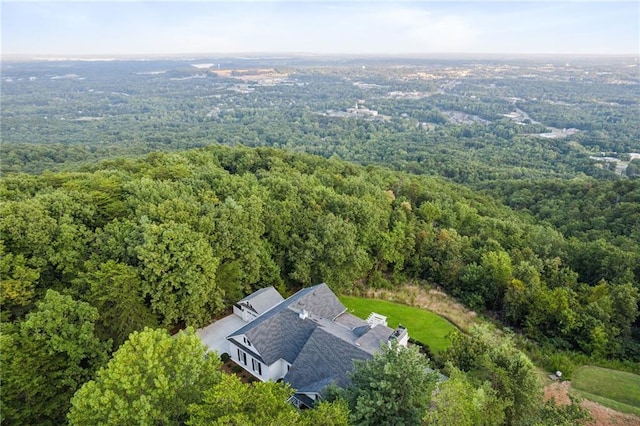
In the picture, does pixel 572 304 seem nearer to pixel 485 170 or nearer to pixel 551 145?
pixel 485 170

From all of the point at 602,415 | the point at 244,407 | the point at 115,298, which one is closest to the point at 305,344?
the point at 244,407

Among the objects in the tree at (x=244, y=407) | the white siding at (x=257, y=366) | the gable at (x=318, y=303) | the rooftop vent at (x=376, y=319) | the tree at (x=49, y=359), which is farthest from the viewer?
the rooftop vent at (x=376, y=319)

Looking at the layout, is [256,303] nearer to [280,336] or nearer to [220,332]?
[220,332]

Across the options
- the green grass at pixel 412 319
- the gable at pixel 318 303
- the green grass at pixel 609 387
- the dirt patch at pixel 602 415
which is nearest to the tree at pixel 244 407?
the gable at pixel 318 303

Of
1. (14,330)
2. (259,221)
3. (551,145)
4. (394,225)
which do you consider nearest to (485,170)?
(551,145)

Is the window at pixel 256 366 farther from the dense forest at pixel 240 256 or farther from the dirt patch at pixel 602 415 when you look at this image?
the dirt patch at pixel 602 415

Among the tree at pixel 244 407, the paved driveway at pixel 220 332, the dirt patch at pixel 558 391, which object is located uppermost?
the tree at pixel 244 407
